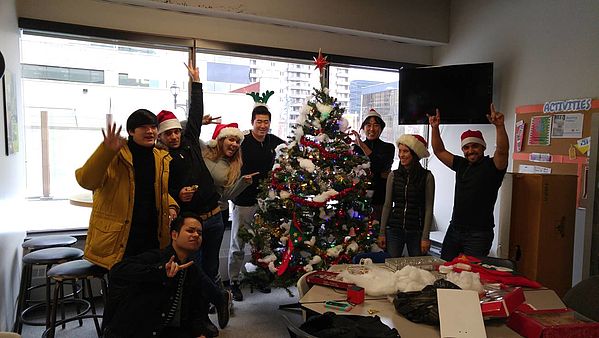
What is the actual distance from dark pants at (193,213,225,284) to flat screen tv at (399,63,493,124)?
241cm

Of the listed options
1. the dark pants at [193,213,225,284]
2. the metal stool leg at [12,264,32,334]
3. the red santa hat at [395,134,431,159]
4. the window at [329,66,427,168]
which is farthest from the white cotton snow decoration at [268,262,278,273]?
the window at [329,66,427,168]

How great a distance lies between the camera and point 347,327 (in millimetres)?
1469

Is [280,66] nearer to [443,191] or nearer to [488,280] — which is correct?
[443,191]

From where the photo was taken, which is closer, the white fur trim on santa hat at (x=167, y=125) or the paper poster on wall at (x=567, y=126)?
the white fur trim on santa hat at (x=167, y=125)

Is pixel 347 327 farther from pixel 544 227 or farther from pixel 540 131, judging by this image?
pixel 540 131

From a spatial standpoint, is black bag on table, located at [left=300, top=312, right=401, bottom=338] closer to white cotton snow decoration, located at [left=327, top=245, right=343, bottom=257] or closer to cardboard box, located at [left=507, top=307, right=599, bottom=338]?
cardboard box, located at [left=507, top=307, right=599, bottom=338]

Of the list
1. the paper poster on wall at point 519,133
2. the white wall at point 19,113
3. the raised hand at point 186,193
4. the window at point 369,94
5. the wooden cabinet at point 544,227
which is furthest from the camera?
the window at point 369,94

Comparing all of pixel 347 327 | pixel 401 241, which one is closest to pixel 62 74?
pixel 401 241

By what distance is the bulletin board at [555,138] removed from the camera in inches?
128

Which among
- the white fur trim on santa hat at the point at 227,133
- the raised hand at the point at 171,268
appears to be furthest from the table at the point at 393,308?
the white fur trim on santa hat at the point at 227,133

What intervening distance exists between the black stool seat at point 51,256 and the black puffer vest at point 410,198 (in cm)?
225

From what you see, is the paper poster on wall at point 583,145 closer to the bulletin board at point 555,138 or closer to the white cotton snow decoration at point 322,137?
the bulletin board at point 555,138

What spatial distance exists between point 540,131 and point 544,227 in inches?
44.9

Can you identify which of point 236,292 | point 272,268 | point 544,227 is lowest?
point 236,292
